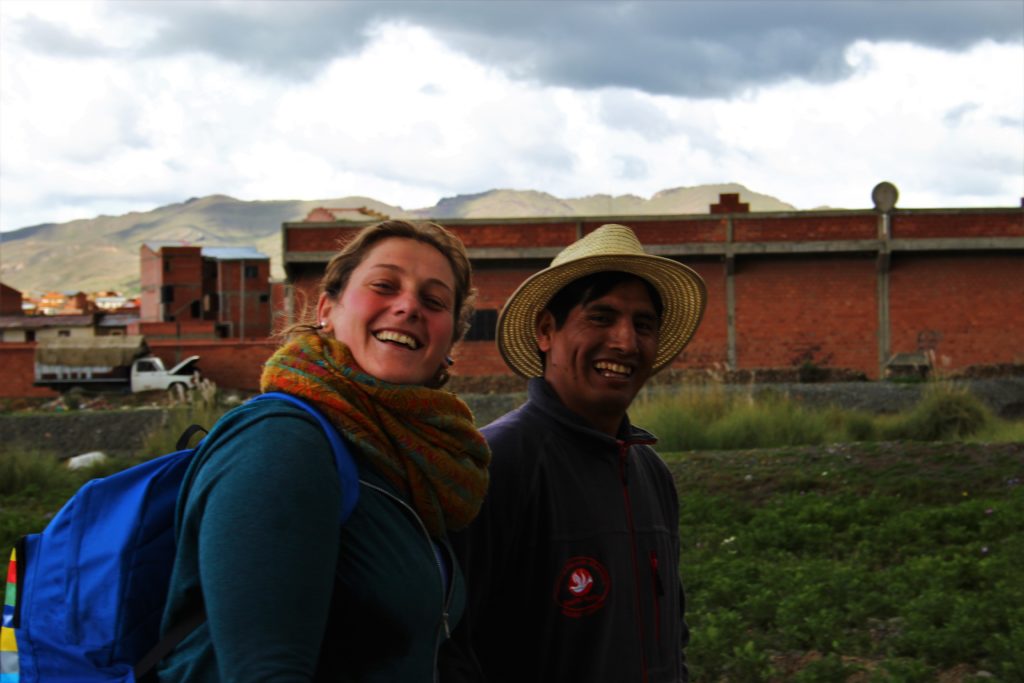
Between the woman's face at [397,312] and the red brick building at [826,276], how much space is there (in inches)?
1057

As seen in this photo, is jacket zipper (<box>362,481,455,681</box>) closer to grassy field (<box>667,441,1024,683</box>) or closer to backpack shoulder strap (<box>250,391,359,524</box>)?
backpack shoulder strap (<box>250,391,359,524</box>)

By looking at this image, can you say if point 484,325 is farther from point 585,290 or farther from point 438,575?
point 438,575

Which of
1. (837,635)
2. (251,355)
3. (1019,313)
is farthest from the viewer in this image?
(251,355)

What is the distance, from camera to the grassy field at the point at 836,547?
5.59m

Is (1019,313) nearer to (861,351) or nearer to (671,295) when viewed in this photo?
(861,351)

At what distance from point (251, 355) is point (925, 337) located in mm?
19335

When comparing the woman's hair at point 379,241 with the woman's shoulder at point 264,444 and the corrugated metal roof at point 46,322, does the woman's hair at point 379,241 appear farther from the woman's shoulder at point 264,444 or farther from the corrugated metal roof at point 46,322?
the corrugated metal roof at point 46,322

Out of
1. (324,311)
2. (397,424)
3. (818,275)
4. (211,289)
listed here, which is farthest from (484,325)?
(211,289)

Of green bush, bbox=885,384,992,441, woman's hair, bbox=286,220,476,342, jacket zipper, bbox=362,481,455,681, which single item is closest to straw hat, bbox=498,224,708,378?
woman's hair, bbox=286,220,476,342

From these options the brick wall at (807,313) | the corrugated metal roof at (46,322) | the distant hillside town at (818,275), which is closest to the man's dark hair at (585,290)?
the distant hillside town at (818,275)

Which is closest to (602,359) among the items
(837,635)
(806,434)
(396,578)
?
(396,578)

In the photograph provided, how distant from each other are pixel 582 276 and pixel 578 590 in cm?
94

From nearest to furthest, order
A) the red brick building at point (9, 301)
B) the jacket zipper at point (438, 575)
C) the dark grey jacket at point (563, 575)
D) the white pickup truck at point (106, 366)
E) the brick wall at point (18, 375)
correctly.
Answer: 1. the jacket zipper at point (438, 575)
2. the dark grey jacket at point (563, 575)
3. the brick wall at point (18, 375)
4. the white pickup truck at point (106, 366)
5. the red brick building at point (9, 301)

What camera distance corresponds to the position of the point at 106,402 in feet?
104
